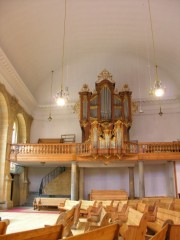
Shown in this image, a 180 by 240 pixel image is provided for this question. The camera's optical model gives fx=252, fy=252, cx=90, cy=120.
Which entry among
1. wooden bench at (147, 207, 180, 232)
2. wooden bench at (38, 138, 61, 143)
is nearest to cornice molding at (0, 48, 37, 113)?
wooden bench at (38, 138, 61, 143)

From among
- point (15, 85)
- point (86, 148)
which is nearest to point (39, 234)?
point (86, 148)

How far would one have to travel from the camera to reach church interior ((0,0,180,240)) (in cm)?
1253

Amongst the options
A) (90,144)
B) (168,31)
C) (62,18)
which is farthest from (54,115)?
(168,31)

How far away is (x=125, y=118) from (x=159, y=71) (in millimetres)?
5017

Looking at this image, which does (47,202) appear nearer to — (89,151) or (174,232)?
(89,151)

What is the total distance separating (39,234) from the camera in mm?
2080

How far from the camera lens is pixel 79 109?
15.5 meters

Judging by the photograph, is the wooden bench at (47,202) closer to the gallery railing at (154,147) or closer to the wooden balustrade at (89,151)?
the wooden balustrade at (89,151)

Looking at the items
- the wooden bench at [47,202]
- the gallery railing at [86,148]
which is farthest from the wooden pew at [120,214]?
the wooden bench at [47,202]

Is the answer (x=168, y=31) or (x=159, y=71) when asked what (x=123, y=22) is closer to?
(x=168, y=31)

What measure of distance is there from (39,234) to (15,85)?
45.3ft

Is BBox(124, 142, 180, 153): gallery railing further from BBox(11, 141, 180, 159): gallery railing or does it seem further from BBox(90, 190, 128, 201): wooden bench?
BBox(90, 190, 128, 201): wooden bench

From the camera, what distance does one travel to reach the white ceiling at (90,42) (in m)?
12.0

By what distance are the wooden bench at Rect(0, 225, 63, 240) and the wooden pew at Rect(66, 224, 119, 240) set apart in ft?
1.23
